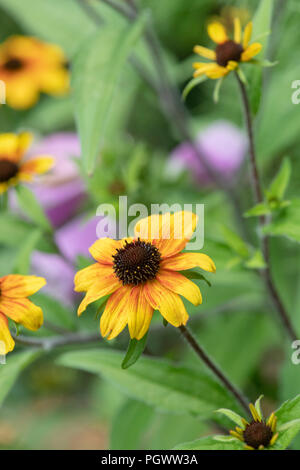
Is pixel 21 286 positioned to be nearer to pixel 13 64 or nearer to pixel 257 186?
pixel 257 186

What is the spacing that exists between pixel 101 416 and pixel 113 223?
1.31 feet

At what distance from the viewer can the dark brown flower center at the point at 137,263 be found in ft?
0.88

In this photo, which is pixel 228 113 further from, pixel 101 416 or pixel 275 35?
pixel 101 416

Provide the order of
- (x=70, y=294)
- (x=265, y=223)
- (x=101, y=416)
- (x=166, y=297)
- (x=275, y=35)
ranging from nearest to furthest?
1. (x=166, y=297)
2. (x=265, y=223)
3. (x=275, y=35)
4. (x=70, y=294)
5. (x=101, y=416)

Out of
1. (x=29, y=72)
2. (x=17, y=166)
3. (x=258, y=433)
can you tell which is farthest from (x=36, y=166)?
(x=29, y=72)

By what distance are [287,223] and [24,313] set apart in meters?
0.17

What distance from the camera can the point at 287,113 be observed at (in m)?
0.55

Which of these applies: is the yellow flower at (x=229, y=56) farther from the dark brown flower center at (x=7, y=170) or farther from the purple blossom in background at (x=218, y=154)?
the purple blossom in background at (x=218, y=154)

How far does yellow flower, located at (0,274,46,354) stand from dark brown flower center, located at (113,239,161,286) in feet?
0.12

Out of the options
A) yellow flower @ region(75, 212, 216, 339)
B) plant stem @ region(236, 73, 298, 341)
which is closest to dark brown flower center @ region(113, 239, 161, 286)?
yellow flower @ region(75, 212, 216, 339)

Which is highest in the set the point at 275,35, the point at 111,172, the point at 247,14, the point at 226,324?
the point at 247,14

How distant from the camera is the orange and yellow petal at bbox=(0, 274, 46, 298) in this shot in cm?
28

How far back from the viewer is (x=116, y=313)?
0.26 meters
